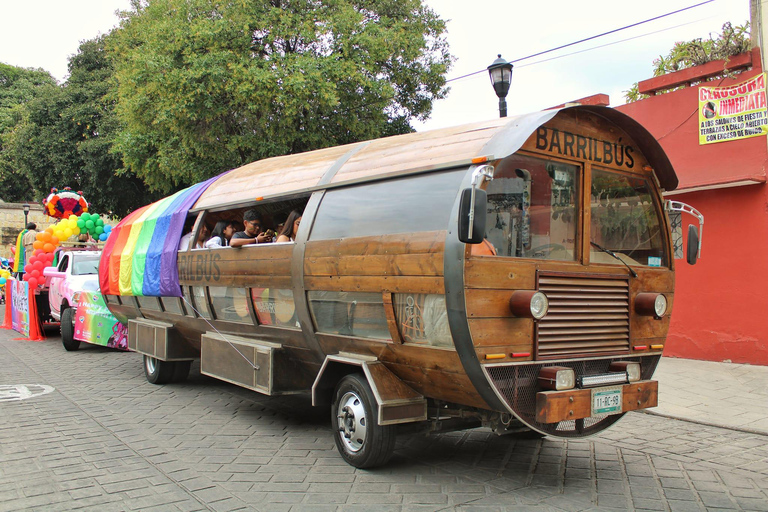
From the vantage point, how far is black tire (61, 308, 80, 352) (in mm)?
12680

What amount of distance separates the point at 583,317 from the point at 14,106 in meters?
48.1

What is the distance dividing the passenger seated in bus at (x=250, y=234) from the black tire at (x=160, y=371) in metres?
3.10

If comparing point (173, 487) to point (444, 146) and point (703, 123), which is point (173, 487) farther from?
point (703, 123)

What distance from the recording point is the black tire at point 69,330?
499 inches

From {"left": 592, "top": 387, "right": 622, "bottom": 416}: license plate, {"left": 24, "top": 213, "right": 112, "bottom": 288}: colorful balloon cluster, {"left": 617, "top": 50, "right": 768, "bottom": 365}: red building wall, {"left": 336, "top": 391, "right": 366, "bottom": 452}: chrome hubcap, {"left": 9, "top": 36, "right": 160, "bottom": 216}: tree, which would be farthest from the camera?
{"left": 9, "top": 36, "right": 160, "bottom": 216}: tree

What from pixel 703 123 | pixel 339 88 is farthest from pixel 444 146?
pixel 339 88

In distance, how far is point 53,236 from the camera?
15.7 metres

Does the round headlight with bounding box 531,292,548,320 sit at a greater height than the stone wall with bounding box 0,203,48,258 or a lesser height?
lesser

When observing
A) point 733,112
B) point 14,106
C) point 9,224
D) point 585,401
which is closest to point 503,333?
point 585,401

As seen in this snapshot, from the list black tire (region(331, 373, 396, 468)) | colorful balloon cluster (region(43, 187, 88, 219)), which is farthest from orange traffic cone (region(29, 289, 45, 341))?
black tire (region(331, 373, 396, 468))

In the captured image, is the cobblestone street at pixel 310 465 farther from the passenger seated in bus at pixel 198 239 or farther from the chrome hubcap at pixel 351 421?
the passenger seated in bus at pixel 198 239

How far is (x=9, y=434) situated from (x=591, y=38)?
11906 mm

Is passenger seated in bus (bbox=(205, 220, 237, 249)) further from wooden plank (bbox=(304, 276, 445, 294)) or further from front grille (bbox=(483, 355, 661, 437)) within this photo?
front grille (bbox=(483, 355, 661, 437))

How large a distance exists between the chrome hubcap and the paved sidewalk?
3991 millimetres
